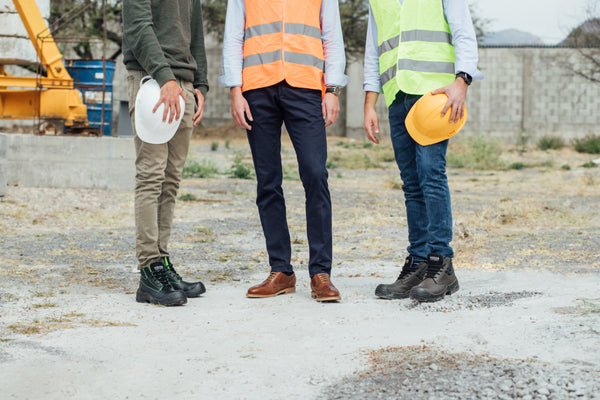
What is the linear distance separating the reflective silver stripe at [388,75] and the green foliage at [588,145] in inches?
704

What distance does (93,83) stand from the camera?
992 cm

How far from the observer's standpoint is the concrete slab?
9.00 meters

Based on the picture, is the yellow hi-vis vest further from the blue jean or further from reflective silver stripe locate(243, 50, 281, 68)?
reflective silver stripe locate(243, 50, 281, 68)

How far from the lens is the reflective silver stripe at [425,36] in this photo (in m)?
3.64

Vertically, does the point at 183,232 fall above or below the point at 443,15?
below

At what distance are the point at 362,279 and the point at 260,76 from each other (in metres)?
1.38

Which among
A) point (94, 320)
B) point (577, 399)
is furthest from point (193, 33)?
point (577, 399)

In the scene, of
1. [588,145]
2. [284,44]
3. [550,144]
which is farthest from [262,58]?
[550,144]

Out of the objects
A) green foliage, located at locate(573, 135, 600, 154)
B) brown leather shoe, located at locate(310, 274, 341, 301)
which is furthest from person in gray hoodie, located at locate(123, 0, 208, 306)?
green foliage, located at locate(573, 135, 600, 154)

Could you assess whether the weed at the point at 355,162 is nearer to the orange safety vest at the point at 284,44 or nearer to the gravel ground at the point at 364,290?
the gravel ground at the point at 364,290

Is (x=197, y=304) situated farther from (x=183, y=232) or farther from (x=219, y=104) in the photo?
(x=219, y=104)

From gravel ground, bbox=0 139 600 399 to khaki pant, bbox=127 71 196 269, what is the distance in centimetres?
31

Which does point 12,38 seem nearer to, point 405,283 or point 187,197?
point 187,197

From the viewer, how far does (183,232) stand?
21.4ft
